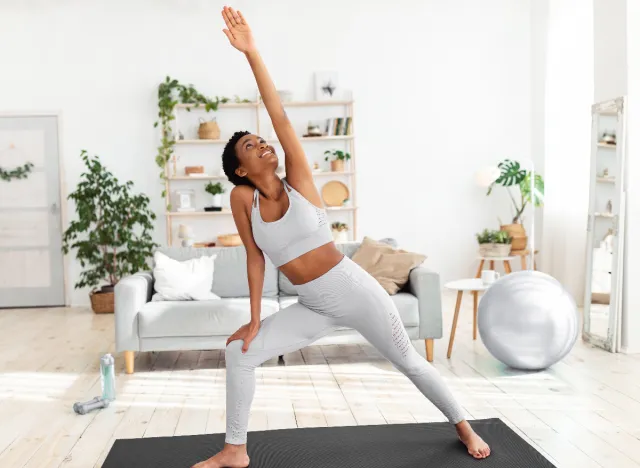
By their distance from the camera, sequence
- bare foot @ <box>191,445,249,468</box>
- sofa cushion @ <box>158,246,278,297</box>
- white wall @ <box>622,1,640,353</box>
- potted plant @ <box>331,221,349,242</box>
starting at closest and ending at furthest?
bare foot @ <box>191,445,249,468</box>
white wall @ <box>622,1,640,353</box>
sofa cushion @ <box>158,246,278,297</box>
potted plant @ <box>331,221,349,242</box>

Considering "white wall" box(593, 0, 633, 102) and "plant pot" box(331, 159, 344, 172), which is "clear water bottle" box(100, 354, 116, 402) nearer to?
"white wall" box(593, 0, 633, 102)

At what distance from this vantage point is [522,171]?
7.52m

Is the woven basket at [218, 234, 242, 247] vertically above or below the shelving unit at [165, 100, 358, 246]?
below

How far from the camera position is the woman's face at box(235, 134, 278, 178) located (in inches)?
104

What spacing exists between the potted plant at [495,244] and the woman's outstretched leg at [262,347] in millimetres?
4708

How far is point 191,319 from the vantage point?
4.63 m

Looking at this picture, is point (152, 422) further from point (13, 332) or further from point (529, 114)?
point (529, 114)

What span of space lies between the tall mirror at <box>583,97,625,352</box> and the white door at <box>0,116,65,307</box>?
17.3 ft

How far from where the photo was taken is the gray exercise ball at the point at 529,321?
425 centimetres

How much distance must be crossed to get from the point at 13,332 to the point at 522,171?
16.4 feet

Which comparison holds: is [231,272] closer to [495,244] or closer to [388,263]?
[388,263]

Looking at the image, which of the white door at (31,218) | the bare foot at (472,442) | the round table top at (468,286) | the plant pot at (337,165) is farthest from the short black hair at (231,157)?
the white door at (31,218)

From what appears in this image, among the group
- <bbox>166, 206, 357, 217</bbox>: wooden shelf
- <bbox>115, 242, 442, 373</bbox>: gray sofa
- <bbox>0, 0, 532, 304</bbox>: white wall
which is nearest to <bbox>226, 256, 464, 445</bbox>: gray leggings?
<bbox>115, 242, 442, 373</bbox>: gray sofa

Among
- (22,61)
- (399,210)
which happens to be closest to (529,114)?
(399,210)
